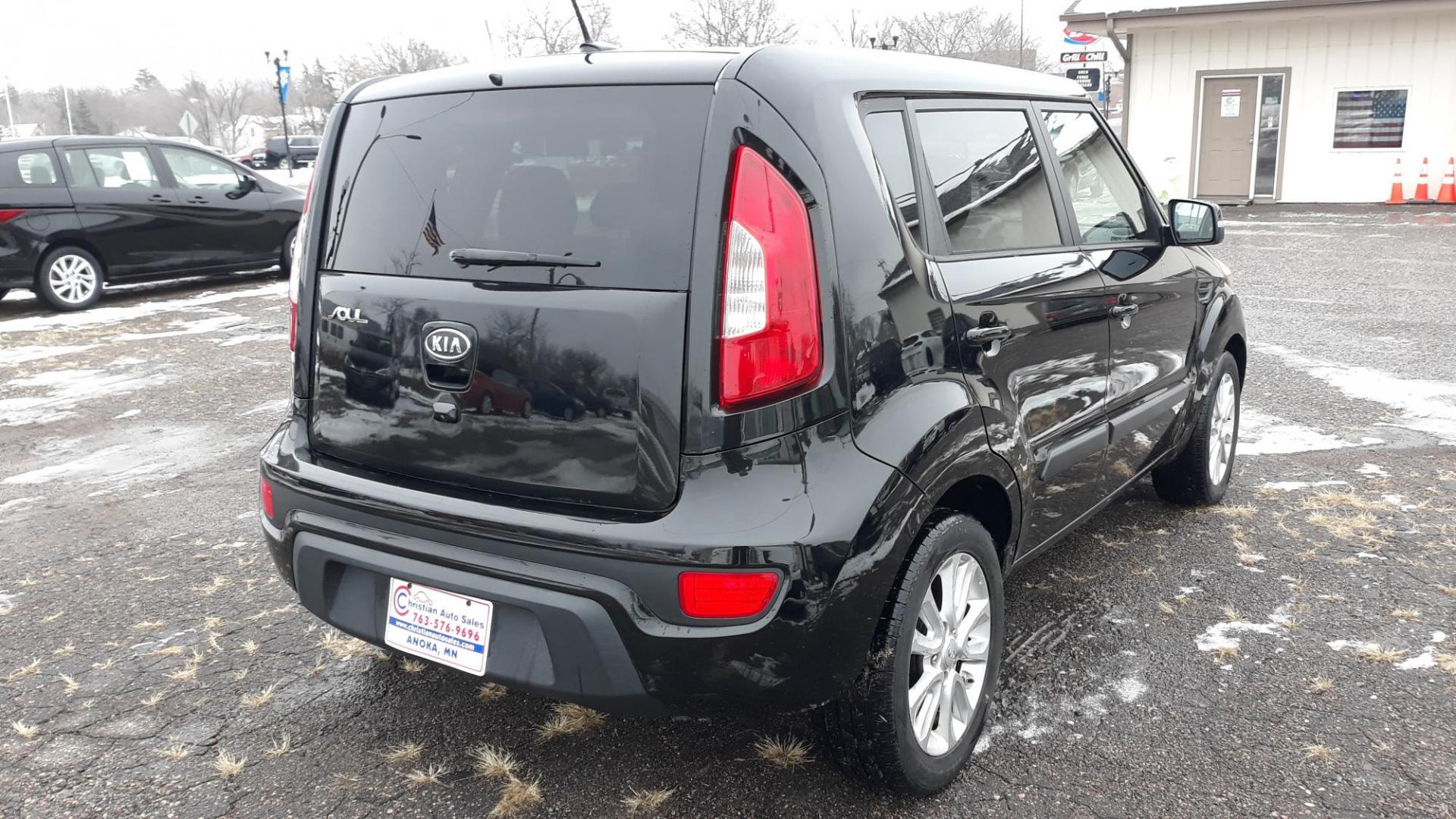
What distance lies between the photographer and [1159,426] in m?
3.74

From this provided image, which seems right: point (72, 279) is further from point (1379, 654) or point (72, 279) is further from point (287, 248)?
point (1379, 654)

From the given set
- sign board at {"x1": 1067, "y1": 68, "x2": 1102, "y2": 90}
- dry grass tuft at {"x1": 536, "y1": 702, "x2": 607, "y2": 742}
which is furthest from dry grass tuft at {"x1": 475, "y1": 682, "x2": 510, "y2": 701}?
sign board at {"x1": 1067, "y1": 68, "x2": 1102, "y2": 90}

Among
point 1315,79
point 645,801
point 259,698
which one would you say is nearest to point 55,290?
point 259,698

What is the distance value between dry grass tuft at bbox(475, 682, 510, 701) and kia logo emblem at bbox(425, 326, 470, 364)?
108 centimetres

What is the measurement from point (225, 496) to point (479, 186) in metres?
3.10

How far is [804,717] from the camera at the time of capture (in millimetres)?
2842

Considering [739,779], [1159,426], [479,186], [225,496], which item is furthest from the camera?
[225,496]

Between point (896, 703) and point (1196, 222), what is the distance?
7.73 feet

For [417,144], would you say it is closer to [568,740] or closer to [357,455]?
[357,455]

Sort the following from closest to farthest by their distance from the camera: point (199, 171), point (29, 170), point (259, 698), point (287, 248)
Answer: point (259, 698)
point (29, 170)
point (199, 171)
point (287, 248)

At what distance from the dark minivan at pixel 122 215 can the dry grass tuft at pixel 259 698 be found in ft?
28.7

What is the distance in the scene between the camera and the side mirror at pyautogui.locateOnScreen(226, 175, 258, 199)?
37.8 feet

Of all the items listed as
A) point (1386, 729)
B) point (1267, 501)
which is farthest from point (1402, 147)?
point (1386, 729)

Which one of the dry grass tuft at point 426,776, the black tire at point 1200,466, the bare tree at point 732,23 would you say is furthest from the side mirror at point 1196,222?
the bare tree at point 732,23
